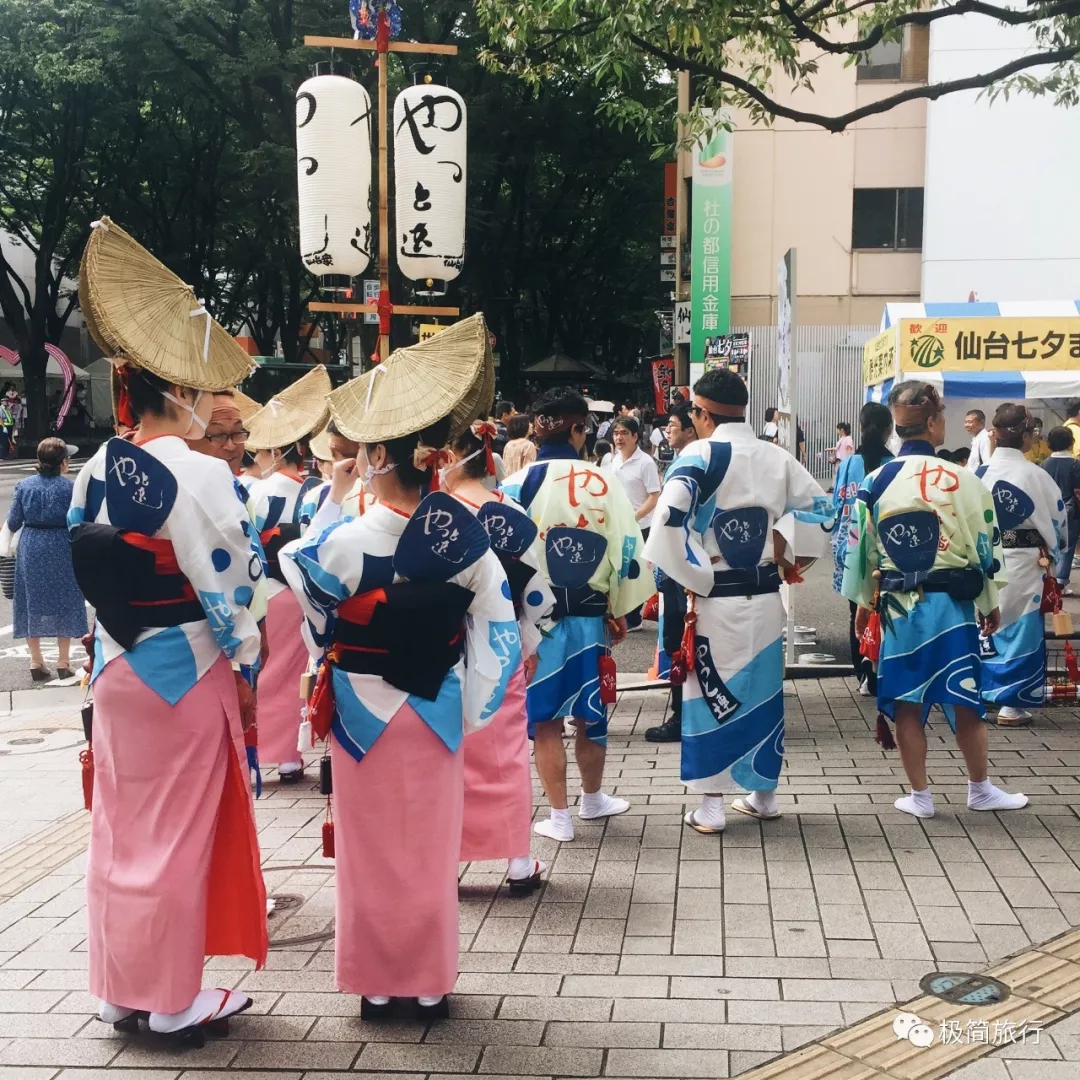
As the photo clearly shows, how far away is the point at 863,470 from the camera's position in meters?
7.68

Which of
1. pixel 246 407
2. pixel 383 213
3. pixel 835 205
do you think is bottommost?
pixel 246 407

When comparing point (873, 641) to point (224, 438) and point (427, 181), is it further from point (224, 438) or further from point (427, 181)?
point (427, 181)

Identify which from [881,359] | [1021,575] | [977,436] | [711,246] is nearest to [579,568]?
[1021,575]

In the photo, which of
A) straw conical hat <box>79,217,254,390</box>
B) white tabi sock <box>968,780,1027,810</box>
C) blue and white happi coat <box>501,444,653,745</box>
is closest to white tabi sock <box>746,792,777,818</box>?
blue and white happi coat <box>501,444,653,745</box>

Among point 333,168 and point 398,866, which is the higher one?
point 333,168

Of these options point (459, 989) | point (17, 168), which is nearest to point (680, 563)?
point (459, 989)

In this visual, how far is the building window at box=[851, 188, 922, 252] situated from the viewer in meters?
22.9

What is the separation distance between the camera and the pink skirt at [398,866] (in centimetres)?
337

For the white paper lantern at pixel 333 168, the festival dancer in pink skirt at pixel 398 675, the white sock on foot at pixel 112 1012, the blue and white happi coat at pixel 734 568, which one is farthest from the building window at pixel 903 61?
the white sock on foot at pixel 112 1012

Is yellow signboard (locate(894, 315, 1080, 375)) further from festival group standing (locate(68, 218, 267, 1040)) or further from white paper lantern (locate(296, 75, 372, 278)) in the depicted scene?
festival group standing (locate(68, 218, 267, 1040))

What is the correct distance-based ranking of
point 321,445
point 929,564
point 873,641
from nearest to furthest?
point 929,564, point 873,641, point 321,445

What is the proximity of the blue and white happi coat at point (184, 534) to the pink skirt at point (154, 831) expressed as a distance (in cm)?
6

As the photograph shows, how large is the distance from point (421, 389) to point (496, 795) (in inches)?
66.8

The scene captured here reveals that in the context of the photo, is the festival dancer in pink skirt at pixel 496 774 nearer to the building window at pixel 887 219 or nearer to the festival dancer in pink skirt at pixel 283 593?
the festival dancer in pink skirt at pixel 283 593
